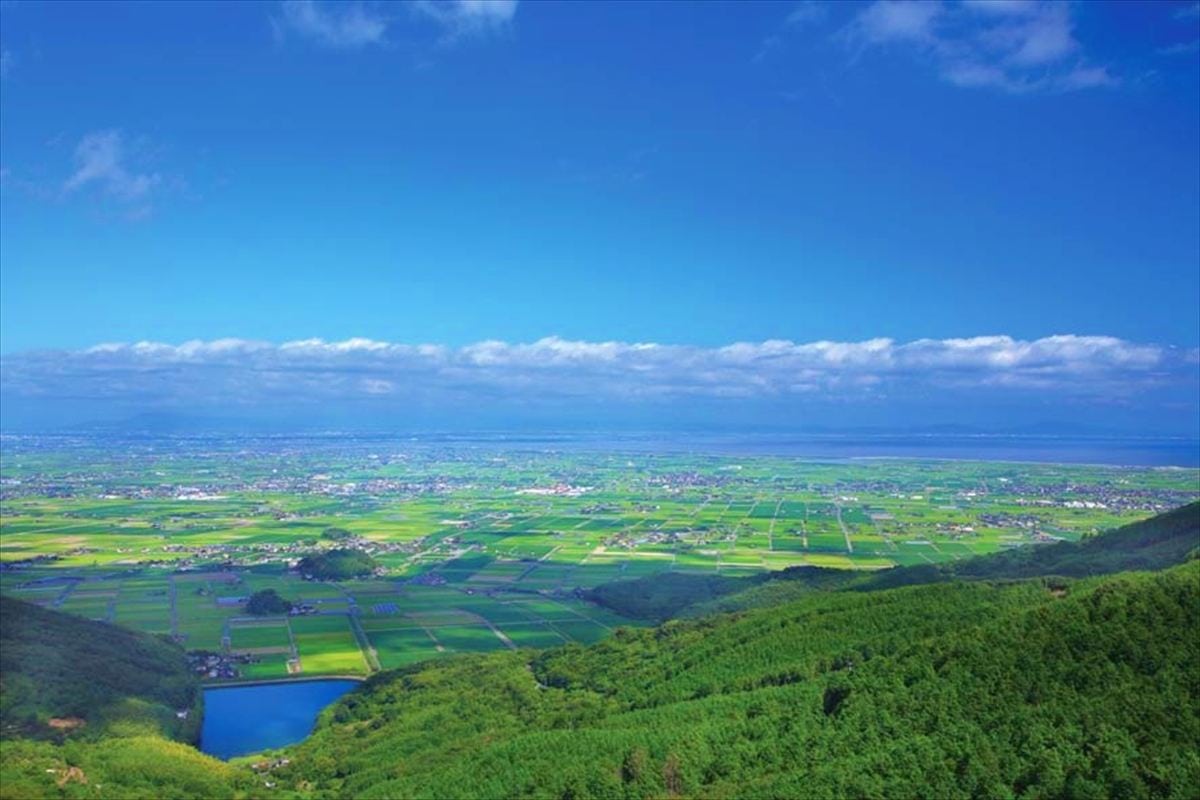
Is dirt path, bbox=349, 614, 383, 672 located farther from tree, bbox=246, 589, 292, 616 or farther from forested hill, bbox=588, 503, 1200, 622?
forested hill, bbox=588, 503, 1200, 622

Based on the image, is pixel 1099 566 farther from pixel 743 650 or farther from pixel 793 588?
pixel 743 650

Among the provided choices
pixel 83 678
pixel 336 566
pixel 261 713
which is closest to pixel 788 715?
pixel 261 713

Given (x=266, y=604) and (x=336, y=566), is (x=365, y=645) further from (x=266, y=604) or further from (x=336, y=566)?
(x=336, y=566)

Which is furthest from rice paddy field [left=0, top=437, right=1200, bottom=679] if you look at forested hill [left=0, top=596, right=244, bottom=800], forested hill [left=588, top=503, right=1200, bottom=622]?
forested hill [left=0, top=596, right=244, bottom=800]

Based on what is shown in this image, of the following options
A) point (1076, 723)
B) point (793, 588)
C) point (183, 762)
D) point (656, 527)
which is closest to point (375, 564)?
point (656, 527)

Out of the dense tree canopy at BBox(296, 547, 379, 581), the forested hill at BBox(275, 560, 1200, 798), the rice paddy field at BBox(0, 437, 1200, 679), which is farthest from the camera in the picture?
the dense tree canopy at BBox(296, 547, 379, 581)

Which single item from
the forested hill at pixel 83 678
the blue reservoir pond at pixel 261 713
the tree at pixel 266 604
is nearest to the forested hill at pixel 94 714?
the forested hill at pixel 83 678
